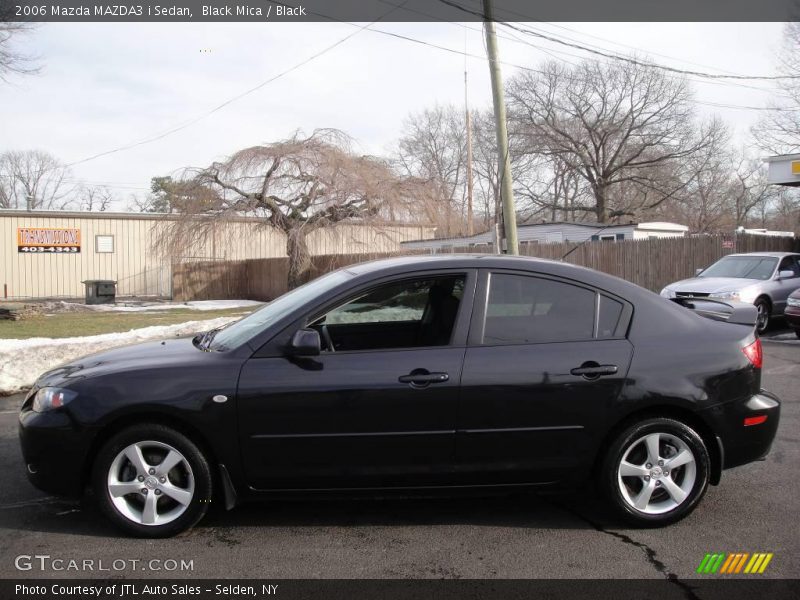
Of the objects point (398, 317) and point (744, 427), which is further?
point (398, 317)

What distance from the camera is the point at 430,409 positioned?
12.5 ft

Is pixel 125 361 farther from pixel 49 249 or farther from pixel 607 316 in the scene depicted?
pixel 49 249

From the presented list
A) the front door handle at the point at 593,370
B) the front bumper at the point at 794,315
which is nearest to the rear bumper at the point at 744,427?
the front door handle at the point at 593,370

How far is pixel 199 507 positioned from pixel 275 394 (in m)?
0.76

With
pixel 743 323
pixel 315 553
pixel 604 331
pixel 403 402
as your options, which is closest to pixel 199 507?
pixel 315 553

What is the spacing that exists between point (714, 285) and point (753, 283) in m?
0.77

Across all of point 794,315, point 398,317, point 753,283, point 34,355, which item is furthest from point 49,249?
point 398,317

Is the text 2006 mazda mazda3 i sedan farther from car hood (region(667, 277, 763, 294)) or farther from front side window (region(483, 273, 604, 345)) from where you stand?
car hood (region(667, 277, 763, 294))

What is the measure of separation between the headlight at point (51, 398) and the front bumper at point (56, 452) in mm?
35

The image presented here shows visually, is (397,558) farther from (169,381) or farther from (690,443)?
(690,443)

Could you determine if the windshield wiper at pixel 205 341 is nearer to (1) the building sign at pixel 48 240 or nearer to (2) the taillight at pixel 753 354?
(2) the taillight at pixel 753 354

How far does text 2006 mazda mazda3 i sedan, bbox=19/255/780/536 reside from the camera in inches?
149

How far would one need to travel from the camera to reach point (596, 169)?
41.1 meters

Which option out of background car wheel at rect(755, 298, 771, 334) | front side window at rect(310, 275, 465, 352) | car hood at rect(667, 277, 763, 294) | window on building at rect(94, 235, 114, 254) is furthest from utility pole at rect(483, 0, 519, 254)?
window on building at rect(94, 235, 114, 254)
